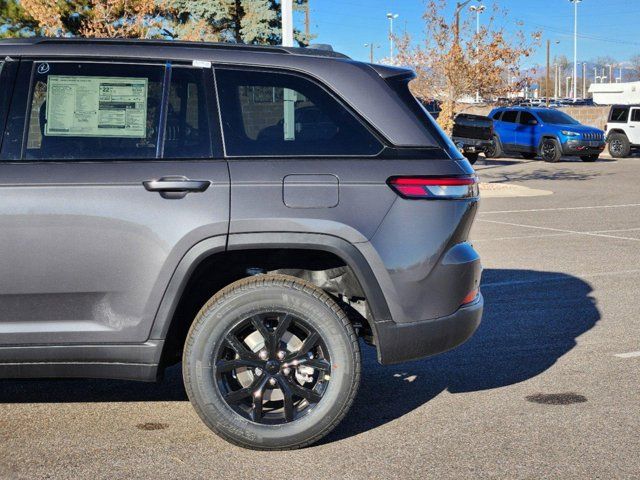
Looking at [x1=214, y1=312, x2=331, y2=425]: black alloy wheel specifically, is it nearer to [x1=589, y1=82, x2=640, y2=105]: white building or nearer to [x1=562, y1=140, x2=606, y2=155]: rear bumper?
[x1=562, y1=140, x2=606, y2=155]: rear bumper

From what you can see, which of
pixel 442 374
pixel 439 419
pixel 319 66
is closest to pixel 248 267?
pixel 319 66

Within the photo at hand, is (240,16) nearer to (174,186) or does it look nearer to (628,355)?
(628,355)

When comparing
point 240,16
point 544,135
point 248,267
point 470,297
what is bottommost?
point 470,297

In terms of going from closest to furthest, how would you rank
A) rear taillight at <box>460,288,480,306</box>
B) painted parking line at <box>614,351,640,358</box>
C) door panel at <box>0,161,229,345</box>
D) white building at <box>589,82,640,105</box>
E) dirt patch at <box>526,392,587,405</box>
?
door panel at <box>0,161,229,345</box> → rear taillight at <box>460,288,480,306</box> → dirt patch at <box>526,392,587,405</box> → painted parking line at <box>614,351,640,358</box> → white building at <box>589,82,640,105</box>

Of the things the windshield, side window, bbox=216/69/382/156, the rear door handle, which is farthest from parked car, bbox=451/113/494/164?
the rear door handle

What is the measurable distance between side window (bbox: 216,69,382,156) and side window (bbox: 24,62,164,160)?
1.11ft

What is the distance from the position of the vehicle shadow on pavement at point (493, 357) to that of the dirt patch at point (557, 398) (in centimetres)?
31

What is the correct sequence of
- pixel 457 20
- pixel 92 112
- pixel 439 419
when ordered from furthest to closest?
pixel 457 20, pixel 439 419, pixel 92 112

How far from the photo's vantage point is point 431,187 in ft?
14.9

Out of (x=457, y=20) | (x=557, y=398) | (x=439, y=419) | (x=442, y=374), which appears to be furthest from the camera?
(x=457, y=20)

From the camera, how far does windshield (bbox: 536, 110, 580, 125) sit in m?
32.6

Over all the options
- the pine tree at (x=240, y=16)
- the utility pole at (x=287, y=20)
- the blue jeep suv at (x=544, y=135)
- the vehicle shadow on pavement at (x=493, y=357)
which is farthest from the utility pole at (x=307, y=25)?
the vehicle shadow on pavement at (x=493, y=357)

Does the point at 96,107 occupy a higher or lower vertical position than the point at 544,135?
higher

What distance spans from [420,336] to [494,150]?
101 feet
